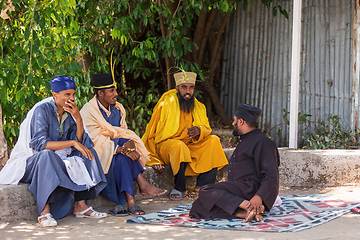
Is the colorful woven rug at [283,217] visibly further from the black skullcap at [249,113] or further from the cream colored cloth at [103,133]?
the black skullcap at [249,113]

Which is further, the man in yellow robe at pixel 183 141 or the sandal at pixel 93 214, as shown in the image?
the man in yellow robe at pixel 183 141

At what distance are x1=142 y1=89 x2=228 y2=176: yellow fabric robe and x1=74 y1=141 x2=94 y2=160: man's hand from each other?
50.9 inches

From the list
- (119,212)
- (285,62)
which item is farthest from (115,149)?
(285,62)

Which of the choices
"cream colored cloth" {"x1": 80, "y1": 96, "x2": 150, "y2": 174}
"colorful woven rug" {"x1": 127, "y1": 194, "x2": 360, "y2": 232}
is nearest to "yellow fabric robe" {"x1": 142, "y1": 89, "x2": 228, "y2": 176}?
"cream colored cloth" {"x1": 80, "y1": 96, "x2": 150, "y2": 174}

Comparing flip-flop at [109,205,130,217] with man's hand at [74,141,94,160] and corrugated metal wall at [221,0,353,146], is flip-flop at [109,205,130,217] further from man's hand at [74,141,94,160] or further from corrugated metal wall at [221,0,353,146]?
corrugated metal wall at [221,0,353,146]

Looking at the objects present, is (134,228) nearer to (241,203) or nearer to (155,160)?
(241,203)

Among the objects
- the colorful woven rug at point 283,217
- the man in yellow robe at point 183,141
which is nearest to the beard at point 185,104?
the man in yellow robe at point 183,141

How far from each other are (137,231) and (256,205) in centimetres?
112

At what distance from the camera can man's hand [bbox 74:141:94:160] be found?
4962 mm

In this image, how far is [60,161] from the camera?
483cm

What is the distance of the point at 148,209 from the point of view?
5.50 metres

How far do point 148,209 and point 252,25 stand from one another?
4.82 m

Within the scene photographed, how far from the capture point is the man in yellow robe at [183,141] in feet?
20.1

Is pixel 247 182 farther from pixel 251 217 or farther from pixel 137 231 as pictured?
pixel 137 231
